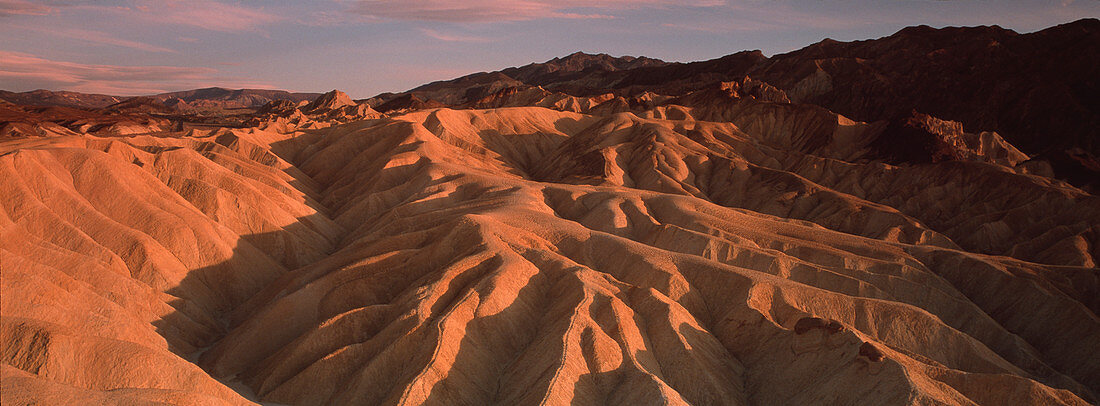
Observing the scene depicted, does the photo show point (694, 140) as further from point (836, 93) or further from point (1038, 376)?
point (1038, 376)

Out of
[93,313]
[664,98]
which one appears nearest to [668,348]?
[93,313]

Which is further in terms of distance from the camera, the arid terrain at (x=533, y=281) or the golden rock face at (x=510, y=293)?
the arid terrain at (x=533, y=281)

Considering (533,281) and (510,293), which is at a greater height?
(510,293)

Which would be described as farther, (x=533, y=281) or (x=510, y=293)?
(x=533, y=281)

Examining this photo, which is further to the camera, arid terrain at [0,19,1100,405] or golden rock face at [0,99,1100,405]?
arid terrain at [0,19,1100,405]
